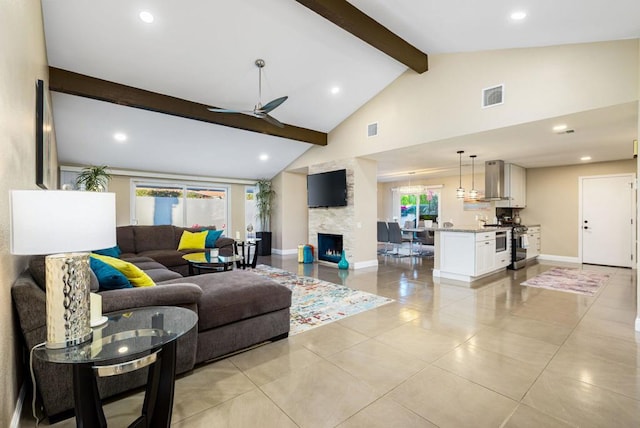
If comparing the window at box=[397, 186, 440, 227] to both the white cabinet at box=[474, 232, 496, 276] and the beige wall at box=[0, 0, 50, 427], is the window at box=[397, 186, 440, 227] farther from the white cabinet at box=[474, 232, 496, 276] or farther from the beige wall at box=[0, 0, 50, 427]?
the beige wall at box=[0, 0, 50, 427]

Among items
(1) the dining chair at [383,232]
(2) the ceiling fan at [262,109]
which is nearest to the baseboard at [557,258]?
(1) the dining chair at [383,232]

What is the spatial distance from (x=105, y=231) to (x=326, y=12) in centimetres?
337

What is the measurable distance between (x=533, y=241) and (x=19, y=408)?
30.6ft

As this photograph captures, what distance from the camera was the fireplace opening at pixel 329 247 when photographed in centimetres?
733

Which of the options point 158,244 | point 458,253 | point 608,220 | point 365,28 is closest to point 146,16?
point 365,28

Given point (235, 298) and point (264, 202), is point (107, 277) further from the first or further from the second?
point (264, 202)

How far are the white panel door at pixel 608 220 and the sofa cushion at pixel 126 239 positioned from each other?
1029 centimetres

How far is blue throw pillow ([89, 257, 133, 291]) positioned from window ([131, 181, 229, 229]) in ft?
19.9

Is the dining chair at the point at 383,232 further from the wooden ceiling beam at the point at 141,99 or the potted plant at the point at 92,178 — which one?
the potted plant at the point at 92,178

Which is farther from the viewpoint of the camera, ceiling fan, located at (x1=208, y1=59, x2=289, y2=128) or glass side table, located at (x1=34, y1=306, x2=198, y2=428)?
ceiling fan, located at (x1=208, y1=59, x2=289, y2=128)

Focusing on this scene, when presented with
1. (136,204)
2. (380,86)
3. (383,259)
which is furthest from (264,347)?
(136,204)

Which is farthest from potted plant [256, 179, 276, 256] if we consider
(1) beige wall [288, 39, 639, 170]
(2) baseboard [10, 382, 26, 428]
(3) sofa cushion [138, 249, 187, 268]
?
(2) baseboard [10, 382, 26, 428]

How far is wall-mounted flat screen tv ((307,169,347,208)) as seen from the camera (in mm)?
6887

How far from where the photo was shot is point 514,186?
24.3ft
